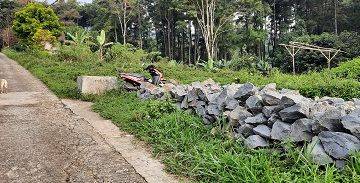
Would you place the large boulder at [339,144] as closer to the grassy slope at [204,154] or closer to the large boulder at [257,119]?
the grassy slope at [204,154]

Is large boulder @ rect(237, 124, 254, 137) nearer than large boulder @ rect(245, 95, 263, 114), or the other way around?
large boulder @ rect(237, 124, 254, 137)

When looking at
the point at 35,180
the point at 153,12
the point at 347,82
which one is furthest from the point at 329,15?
the point at 35,180

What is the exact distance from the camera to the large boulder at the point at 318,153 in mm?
3527

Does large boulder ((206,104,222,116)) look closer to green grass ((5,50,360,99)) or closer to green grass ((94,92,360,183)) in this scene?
green grass ((94,92,360,183))

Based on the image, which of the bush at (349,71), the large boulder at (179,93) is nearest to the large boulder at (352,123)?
the large boulder at (179,93)

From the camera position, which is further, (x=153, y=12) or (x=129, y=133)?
(x=153, y=12)

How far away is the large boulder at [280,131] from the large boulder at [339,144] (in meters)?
0.46

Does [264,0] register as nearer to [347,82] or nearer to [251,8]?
[251,8]

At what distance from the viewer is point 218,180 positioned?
3.68m

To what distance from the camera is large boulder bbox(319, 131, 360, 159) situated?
11.4 feet

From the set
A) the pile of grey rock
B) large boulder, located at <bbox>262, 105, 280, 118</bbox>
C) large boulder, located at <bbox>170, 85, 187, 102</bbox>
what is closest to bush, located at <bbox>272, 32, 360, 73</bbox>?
large boulder, located at <bbox>170, 85, 187, 102</bbox>

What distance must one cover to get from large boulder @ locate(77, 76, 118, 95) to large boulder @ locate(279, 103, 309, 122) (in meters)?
6.14

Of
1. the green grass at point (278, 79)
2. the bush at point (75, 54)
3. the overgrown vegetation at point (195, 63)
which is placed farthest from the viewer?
the bush at point (75, 54)

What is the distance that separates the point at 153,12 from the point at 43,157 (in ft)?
124
